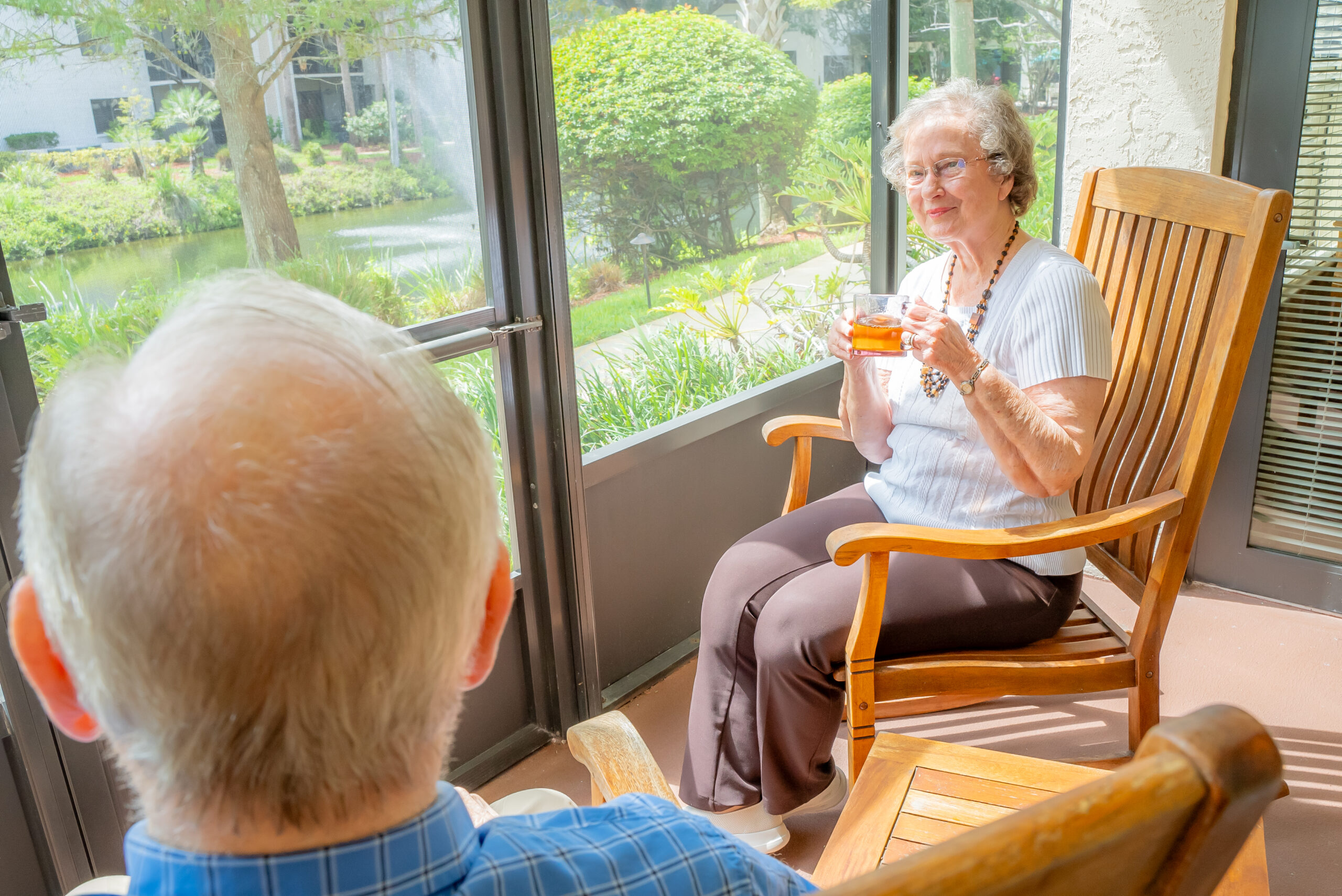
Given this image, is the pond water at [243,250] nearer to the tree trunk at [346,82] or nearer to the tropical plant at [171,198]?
the tropical plant at [171,198]

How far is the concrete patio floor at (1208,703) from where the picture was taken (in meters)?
2.01

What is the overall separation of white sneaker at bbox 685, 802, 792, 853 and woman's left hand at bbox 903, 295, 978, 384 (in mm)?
911

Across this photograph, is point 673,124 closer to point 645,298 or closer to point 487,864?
point 645,298

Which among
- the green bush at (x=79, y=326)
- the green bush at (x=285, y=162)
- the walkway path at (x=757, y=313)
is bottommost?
the walkway path at (x=757, y=313)

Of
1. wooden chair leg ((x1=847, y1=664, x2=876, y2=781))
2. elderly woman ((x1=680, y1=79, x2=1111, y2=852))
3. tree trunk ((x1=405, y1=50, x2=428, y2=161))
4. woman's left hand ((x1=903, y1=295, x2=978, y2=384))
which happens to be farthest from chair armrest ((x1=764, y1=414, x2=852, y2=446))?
tree trunk ((x1=405, y1=50, x2=428, y2=161))

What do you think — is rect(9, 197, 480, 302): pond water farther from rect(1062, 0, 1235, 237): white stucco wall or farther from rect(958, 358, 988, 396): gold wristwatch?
rect(1062, 0, 1235, 237): white stucco wall

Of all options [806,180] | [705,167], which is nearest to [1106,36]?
[806,180]

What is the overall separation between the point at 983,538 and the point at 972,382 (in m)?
0.27

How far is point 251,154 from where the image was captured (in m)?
1.70

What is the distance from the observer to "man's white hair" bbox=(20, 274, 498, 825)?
0.51m

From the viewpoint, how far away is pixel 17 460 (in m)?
1.44

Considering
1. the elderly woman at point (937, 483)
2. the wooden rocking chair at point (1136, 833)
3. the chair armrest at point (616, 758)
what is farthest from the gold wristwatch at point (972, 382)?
the wooden rocking chair at point (1136, 833)

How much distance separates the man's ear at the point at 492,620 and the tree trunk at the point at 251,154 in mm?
1252

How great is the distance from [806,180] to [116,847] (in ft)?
8.04
